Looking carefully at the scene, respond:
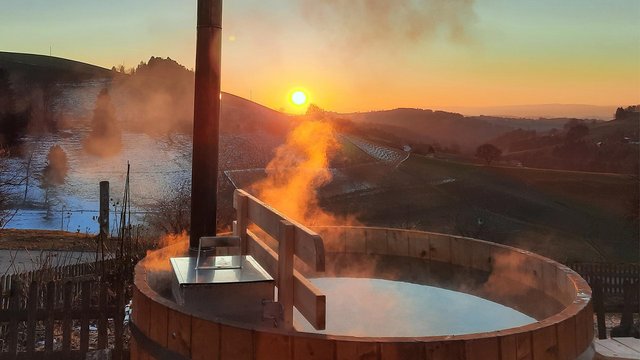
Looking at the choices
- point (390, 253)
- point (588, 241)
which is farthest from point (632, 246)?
point (390, 253)

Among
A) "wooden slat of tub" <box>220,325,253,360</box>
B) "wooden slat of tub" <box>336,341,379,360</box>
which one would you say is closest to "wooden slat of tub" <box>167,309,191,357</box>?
"wooden slat of tub" <box>220,325,253,360</box>

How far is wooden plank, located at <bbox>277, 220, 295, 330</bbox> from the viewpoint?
78.0 inches

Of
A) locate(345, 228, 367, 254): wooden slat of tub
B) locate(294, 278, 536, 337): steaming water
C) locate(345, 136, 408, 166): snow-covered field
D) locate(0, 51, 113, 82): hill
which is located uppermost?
locate(0, 51, 113, 82): hill

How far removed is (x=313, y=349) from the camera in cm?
147

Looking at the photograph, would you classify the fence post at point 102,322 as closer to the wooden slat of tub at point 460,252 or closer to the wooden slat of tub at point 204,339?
the wooden slat of tub at point 204,339

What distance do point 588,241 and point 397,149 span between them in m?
12.4

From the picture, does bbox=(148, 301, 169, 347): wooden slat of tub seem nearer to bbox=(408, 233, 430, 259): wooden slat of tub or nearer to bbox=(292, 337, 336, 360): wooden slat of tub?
bbox=(292, 337, 336, 360): wooden slat of tub

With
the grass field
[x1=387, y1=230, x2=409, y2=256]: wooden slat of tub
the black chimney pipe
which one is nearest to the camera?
the black chimney pipe

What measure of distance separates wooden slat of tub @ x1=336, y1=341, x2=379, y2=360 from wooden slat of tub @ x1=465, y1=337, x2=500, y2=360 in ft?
0.93

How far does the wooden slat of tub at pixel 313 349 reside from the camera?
145cm

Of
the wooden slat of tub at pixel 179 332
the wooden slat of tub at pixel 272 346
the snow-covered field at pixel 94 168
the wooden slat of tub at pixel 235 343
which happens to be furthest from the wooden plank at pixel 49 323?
the snow-covered field at pixel 94 168

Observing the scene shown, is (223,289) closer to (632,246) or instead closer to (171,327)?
(171,327)

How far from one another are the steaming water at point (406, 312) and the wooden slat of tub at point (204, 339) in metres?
0.67

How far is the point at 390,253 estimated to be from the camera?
12.0 ft
